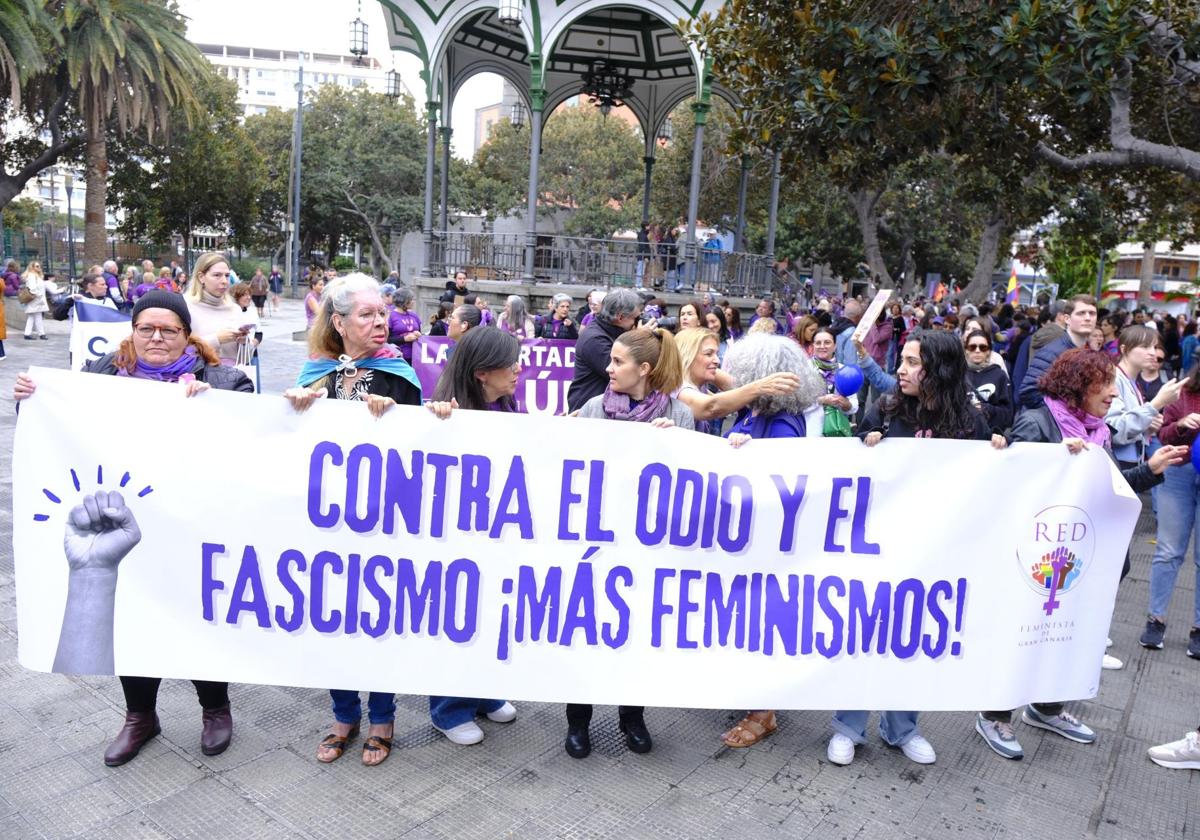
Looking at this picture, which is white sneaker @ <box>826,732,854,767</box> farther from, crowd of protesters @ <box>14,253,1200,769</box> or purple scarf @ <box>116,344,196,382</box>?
purple scarf @ <box>116,344,196,382</box>

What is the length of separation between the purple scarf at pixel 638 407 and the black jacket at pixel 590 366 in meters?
1.39

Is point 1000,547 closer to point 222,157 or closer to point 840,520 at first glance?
point 840,520

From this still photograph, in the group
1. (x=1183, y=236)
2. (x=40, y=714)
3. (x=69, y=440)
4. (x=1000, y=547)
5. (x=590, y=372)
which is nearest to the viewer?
(x=69, y=440)

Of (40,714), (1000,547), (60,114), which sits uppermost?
(60,114)

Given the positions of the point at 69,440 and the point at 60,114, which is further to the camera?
the point at 60,114

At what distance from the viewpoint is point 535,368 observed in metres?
8.42

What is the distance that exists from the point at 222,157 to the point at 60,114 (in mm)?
6340

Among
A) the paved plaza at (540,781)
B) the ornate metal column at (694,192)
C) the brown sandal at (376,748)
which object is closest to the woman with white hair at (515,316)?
the paved plaza at (540,781)

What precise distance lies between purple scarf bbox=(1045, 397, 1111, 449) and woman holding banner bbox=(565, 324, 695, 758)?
164cm

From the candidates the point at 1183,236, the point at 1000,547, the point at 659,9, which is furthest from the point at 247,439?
the point at 1183,236

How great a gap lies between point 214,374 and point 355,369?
56cm

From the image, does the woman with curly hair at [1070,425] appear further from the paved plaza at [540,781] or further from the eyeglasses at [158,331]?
the eyeglasses at [158,331]

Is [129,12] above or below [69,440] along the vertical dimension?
above

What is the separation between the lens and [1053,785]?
3613 millimetres
